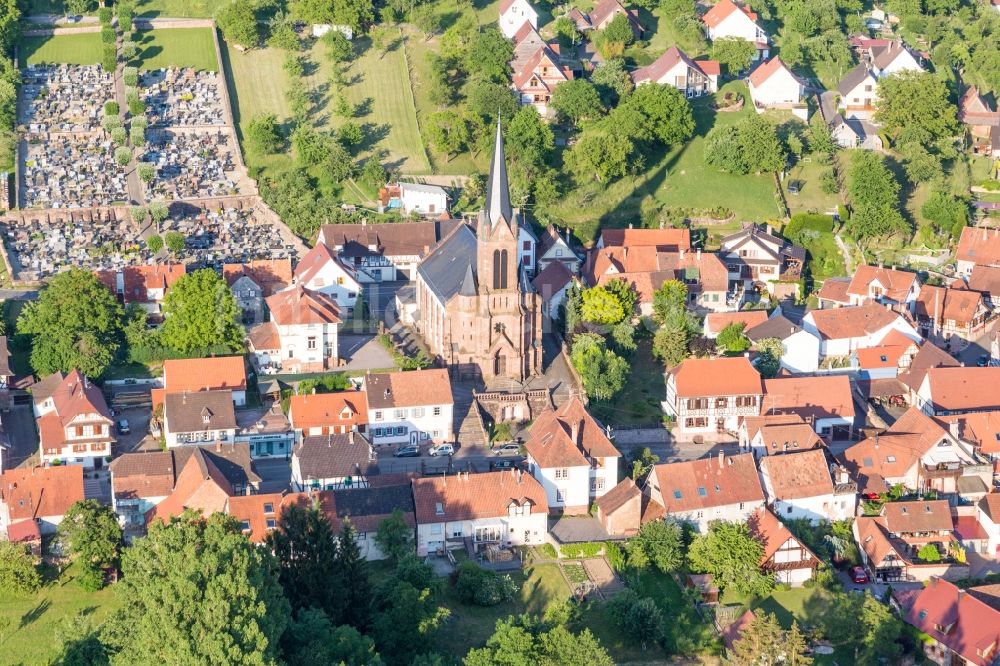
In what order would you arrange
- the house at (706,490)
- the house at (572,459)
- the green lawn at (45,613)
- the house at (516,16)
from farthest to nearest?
the house at (516,16), the house at (572,459), the house at (706,490), the green lawn at (45,613)

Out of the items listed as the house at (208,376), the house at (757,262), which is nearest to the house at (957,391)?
the house at (757,262)

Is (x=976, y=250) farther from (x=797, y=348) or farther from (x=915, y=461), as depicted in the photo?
(x=915, y=461)

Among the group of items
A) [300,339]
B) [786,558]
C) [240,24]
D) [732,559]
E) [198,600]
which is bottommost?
[786,558]

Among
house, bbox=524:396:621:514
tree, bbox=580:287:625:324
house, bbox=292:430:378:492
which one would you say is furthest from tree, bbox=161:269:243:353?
house, bbox=524:396:621:514

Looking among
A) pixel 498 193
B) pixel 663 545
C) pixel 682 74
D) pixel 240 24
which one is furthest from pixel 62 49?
pixel 663 545

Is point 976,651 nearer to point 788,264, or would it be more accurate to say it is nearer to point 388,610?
point 388,610

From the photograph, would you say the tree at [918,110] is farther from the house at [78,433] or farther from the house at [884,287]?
the house at [78,433]
